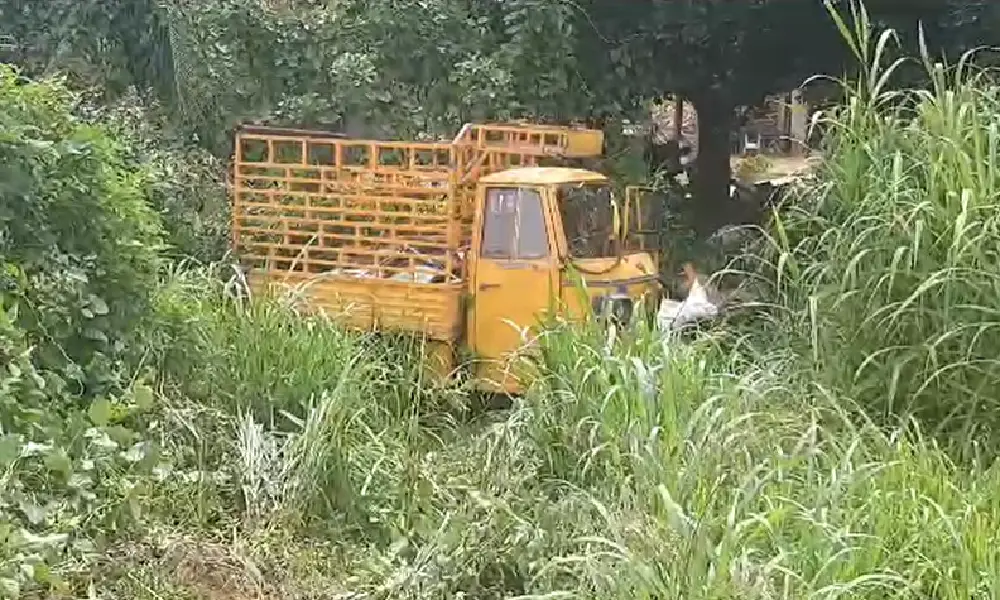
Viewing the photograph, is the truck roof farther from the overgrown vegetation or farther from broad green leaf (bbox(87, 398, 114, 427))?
broad green leaf (bbox(87, 398, 114, 427))

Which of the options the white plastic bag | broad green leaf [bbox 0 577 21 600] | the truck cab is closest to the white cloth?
the white plastic bag

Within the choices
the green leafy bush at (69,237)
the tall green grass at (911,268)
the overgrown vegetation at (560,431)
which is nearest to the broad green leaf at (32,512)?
the overgrown vegetation at (560,431)

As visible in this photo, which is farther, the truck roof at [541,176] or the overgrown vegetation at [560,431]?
the truck roof at [541,176]

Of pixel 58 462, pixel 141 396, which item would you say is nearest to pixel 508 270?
pixel 141 396

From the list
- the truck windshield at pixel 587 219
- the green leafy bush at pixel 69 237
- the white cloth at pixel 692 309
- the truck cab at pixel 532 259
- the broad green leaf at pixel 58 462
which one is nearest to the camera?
the broad green leaf at pixel 58 462

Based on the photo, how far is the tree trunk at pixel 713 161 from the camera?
36.9ft

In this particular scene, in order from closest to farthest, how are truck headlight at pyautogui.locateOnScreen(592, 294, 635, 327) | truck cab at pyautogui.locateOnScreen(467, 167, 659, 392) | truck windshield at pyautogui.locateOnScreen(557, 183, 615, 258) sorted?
truck headlight at pyautogui.locateOnScreen(592, 294, 635, 327) < truck cab at pyautogui.locateOnScreen(467, 167, 659, 392) < truck windshield at pyautogui.locateOnScreen(557, 183, 615, 258)

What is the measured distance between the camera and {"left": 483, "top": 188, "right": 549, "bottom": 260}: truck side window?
5980 millimetres

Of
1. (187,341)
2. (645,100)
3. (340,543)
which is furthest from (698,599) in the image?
(645,100)

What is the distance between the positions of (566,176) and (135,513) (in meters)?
3.06

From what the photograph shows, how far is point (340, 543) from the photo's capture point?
4359 millimetres

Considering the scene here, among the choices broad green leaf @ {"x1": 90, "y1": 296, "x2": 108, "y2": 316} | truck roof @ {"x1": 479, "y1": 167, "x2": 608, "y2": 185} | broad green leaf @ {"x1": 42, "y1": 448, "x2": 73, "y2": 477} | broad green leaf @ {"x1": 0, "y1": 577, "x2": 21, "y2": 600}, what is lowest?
broad green leaf @ {"x1": 0, "y1": 577, "x2": 21, "y2": 600}

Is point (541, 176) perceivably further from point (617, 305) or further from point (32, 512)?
point (32, 512)

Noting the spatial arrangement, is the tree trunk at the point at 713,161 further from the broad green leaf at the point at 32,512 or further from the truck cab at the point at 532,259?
the broad green leaf at the point at 32,512
